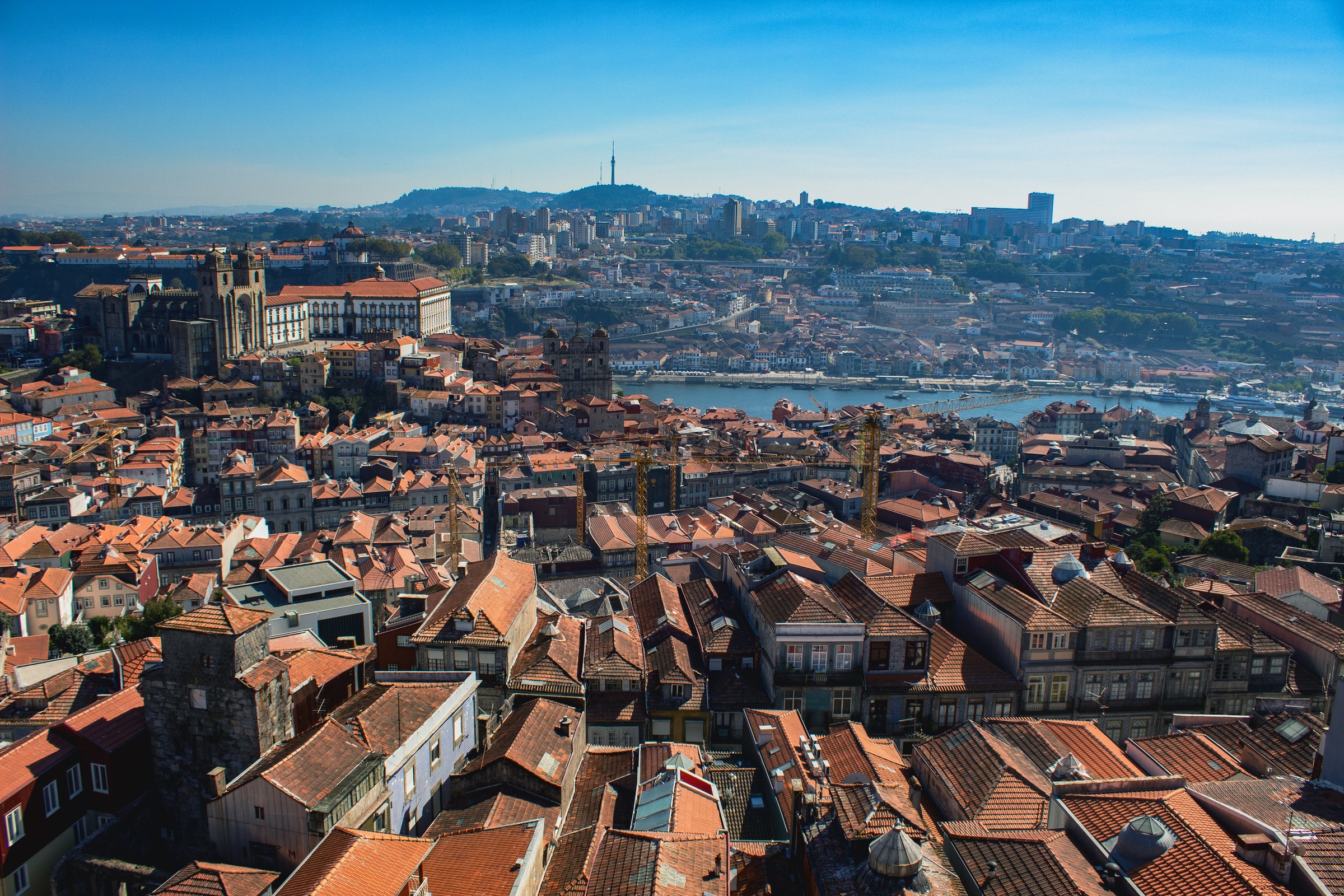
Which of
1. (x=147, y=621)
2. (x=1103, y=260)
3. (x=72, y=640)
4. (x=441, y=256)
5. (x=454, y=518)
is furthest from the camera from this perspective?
(x=1103, y=260)

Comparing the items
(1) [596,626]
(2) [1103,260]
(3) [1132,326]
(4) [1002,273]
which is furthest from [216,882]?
(2) [1103,260]

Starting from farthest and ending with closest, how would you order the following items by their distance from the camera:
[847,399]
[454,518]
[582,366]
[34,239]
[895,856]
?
[847,399] < [34,239] < [582,366] < [454,518] < [895,856]

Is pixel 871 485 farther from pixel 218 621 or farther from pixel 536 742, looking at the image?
pixel 218 621

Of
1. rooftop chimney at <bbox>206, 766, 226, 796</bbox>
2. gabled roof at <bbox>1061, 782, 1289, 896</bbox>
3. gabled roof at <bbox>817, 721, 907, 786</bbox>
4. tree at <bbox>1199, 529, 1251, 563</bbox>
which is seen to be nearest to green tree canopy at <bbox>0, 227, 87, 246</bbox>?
rooftop chimney at <bbox>206, 766, 226, 796</bbox>

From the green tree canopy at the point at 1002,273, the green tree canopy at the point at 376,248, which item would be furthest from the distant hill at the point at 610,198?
the green tree canopy at the point at 376,248

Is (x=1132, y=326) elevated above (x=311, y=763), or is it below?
above

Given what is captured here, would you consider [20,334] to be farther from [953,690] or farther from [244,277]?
[953,690]

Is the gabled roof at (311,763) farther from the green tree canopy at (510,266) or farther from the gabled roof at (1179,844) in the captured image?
the green tree canopy at (510,266)
